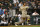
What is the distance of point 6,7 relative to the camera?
1.42 m

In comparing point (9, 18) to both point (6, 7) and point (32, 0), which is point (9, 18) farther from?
point (32, 0)

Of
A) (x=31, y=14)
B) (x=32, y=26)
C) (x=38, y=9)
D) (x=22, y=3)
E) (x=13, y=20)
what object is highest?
(x=22, y=3)


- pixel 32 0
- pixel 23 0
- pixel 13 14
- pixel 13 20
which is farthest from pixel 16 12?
pixel 32 0

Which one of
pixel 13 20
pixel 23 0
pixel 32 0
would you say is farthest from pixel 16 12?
pixel 32 0

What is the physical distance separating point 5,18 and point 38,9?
0.71 m

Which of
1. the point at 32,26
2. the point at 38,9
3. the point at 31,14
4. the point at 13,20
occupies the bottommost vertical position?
the point at 32,26

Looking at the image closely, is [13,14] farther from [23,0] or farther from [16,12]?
[23,0]

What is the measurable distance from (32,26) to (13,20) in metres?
0.42

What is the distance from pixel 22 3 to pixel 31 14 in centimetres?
30

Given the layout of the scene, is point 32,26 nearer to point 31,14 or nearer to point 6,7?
point 31,14

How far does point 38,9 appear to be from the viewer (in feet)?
4.73

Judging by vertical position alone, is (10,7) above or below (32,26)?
above

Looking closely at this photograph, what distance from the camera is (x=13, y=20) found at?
1435 millimetres

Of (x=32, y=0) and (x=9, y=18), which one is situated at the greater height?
(x=32, y=0)
